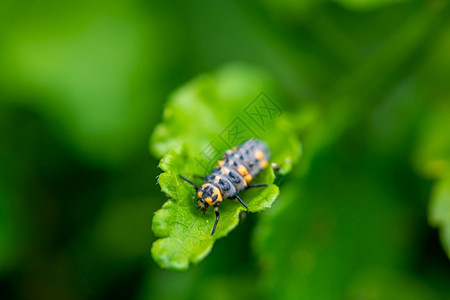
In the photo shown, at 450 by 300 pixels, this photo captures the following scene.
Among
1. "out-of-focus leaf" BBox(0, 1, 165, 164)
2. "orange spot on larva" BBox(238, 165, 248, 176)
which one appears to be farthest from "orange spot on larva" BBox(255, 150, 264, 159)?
"out-of-focus leaf" BBox(0, 1, 165, 164)

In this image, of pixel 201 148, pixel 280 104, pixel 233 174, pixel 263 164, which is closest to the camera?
pixel 233 174

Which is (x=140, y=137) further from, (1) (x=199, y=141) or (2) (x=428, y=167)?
(2) (x=428, y=167)

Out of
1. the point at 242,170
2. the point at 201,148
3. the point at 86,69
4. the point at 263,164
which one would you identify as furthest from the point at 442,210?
the point at 86,69

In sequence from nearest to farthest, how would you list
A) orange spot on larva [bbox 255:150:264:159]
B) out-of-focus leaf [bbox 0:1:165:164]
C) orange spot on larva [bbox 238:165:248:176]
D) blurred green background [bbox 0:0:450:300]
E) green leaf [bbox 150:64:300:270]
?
1. green leaf [bbox 150:64:300:270]
2. orange spot on larva [bbox 238:165:248:176]
3. orange spot on larva [bbox 255:150:264:159]
4. blurred green background [bbox 0:0:450:300]
5. out-of-focus leaf [bbox 0:1:165:164]

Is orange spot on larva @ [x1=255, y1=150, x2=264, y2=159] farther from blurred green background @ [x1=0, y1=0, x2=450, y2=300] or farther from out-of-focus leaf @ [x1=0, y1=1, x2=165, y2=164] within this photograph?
out-of-focus leaf @ [x1=0, y1=1, x2=165, y2=164]

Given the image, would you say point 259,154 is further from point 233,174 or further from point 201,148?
point 201,148

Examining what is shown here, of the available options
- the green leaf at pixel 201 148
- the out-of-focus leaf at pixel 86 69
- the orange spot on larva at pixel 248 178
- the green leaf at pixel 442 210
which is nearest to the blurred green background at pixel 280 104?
the out-of-focus leaf at pixel 86 69
